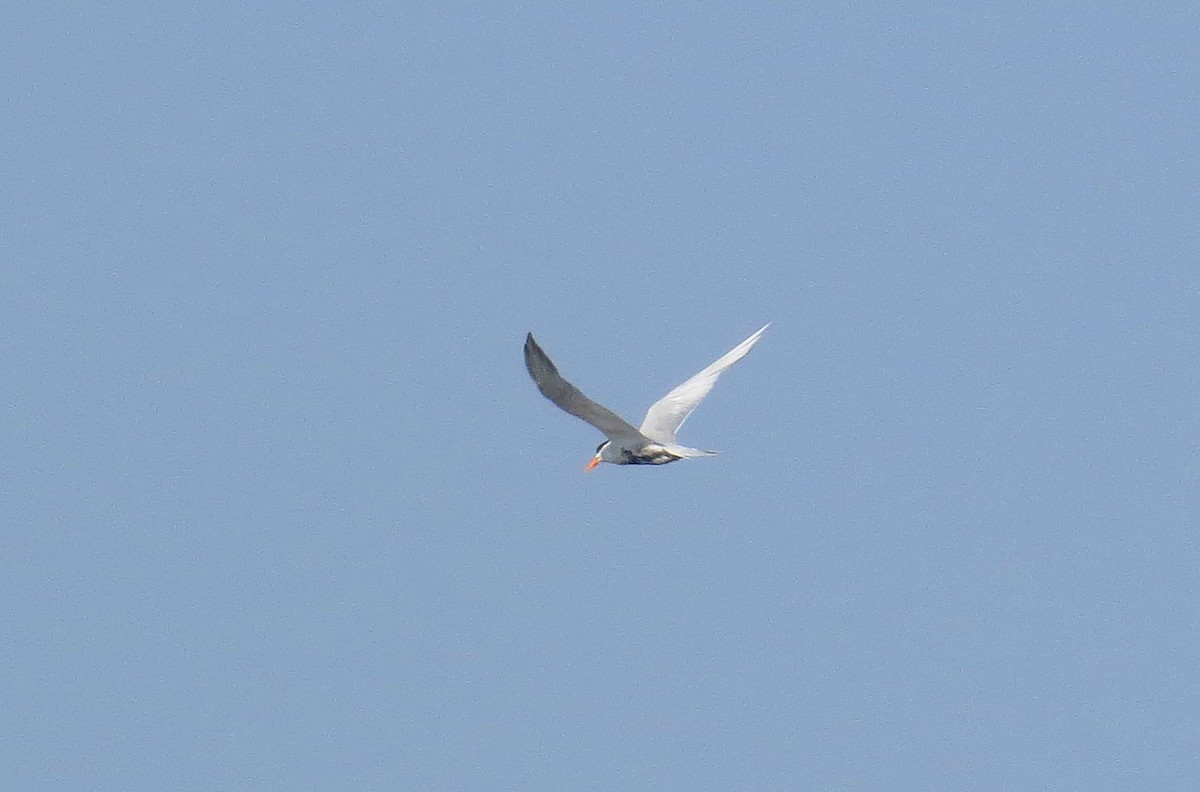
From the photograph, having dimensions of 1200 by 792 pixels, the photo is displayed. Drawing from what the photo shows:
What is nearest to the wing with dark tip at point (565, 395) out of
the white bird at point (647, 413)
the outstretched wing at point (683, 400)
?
the white bird at point (647, 413)

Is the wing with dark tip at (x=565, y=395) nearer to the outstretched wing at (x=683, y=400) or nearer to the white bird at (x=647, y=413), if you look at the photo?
the white bird at (x=647, y=413)

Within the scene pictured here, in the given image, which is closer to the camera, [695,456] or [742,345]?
[695,456]

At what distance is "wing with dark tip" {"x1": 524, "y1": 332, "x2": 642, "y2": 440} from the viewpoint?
30672mm

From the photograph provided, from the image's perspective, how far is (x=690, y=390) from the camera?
38125 mm

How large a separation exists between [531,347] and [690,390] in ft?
26.6

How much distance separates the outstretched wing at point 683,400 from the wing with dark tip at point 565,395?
2.00 m

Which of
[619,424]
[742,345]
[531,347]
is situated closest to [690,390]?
[742,345]

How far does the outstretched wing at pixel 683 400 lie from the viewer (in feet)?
121

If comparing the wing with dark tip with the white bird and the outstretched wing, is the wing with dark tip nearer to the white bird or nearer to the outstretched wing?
the white bird

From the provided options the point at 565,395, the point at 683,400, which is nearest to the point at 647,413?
the point at 683,400

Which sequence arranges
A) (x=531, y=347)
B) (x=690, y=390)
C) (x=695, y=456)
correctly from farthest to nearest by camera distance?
1. (x=690, y=390)
2. (x=695, y=456)
3. (x=531, y=347)

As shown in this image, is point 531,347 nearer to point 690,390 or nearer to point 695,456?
point 695,456

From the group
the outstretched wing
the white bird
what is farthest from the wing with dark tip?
the outstretched wing

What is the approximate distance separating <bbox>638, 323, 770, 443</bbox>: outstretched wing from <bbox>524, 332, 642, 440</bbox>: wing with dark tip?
2.00m
